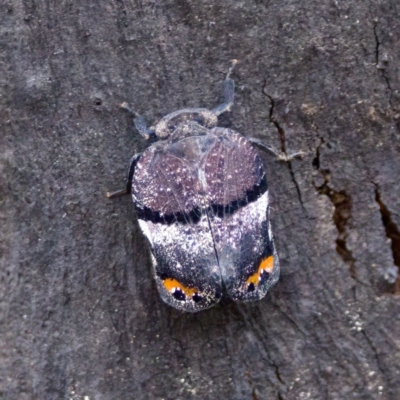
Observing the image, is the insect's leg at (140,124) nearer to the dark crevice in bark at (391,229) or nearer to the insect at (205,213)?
the insect at (205,213)

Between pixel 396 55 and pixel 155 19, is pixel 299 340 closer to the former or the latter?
pixel 396 55

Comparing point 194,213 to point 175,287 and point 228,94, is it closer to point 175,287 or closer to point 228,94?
point 175,287

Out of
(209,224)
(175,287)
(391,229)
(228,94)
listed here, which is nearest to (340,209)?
(391,229)

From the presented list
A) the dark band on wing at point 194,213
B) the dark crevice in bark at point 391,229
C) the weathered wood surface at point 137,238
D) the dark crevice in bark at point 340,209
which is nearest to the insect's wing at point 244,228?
the dark band on wing at point 194,213

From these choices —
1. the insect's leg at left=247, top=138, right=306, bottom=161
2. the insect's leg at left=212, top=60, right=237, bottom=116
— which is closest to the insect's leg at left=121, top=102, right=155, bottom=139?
the insect's leg at left=212, top=60, right=237, bottom=116

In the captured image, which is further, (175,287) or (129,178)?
(129,178)

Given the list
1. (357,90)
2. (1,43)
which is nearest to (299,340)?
(357,90)

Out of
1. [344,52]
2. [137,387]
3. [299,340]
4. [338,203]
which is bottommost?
[137,387]
